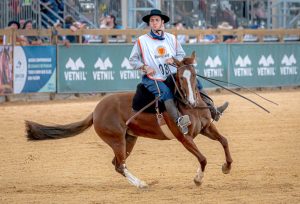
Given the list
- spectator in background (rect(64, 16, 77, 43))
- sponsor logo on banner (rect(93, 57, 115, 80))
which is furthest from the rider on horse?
spectator in background (rect(64, 16, 77, 43))

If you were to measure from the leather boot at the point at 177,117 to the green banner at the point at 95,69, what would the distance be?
37.2 feet

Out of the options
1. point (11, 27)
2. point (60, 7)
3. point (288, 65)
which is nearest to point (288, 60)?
point (288, 65)

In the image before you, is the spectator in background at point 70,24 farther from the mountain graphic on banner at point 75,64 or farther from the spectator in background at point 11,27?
the spectator in background at point 11,27

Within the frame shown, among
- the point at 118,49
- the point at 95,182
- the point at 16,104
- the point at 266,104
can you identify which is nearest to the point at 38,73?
the point at 16,104

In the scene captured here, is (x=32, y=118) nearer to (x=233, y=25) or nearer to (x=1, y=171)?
(x=1, y=171)

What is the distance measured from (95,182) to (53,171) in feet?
3.86

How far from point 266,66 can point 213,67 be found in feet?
6.74

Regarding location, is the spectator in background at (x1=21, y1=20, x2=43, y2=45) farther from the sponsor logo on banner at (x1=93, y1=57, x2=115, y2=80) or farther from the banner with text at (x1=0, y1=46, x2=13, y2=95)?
the sponsor logo on banner at (x1=93, y1=57, x2=115, y2=80)

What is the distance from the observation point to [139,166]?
11.3 m

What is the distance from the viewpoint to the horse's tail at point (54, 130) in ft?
34.0

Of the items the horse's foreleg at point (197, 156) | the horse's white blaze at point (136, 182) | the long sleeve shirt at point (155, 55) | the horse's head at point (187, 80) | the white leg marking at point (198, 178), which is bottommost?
the horse's white blaze at point (136, 182)

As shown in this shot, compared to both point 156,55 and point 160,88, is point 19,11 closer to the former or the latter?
point 156,55

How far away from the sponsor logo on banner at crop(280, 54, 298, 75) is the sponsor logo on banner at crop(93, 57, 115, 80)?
615 centimetres

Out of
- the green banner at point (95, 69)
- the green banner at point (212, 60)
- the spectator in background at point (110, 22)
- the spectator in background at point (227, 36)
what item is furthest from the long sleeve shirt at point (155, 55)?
the spectator in background at point (227, 36)
